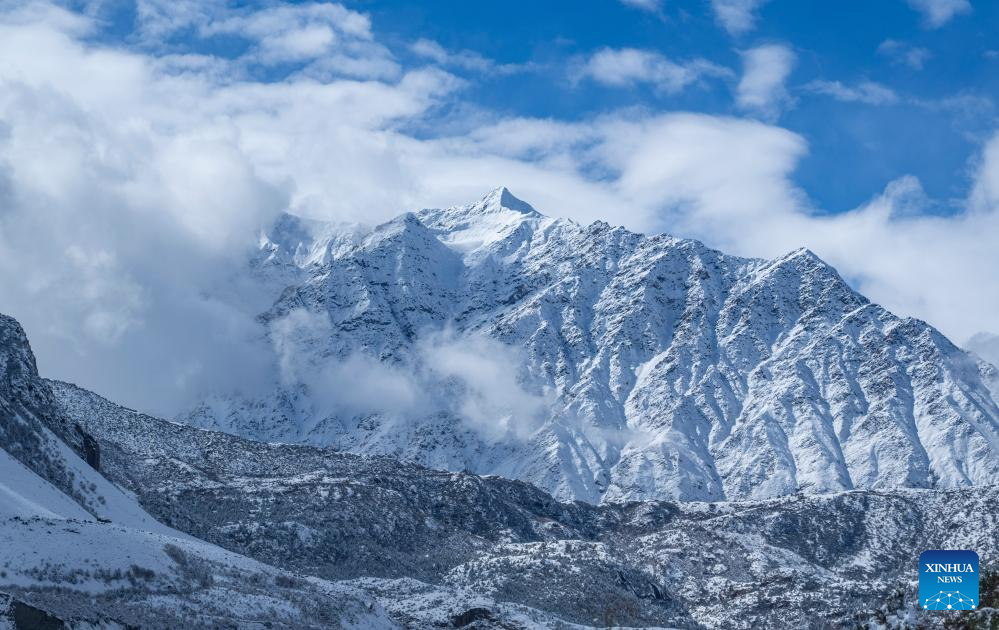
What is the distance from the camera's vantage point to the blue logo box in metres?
44.8

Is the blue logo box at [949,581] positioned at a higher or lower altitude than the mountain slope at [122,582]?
lower

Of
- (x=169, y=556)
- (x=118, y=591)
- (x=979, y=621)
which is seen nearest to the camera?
(x=979, y=621)

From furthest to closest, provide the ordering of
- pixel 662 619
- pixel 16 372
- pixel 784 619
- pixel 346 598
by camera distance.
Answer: pixel 784 619 → pixel 662 619 → pixel 16 372 → pixel 346 598

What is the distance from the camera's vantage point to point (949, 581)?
4494 centimetres

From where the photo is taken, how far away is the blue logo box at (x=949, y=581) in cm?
4478

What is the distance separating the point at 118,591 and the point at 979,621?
53.4 metres

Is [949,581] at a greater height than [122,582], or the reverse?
[122,582]

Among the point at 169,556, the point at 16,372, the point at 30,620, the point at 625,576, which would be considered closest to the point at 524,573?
the point at 625,576

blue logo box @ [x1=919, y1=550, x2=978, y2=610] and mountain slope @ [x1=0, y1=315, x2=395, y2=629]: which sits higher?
mountain slope @ [x1=0, y1=315, x2=395, y2=629]

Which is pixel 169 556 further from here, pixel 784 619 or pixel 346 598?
pixel 784 619

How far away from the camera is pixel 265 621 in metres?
82.8

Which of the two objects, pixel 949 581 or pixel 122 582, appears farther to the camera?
pixel 122 582

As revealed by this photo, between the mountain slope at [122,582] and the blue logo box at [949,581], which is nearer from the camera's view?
the blue logo box at [949,581]

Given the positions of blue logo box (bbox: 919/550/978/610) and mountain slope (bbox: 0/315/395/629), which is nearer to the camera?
blue logo box (bbox: 919/550/978/610)
